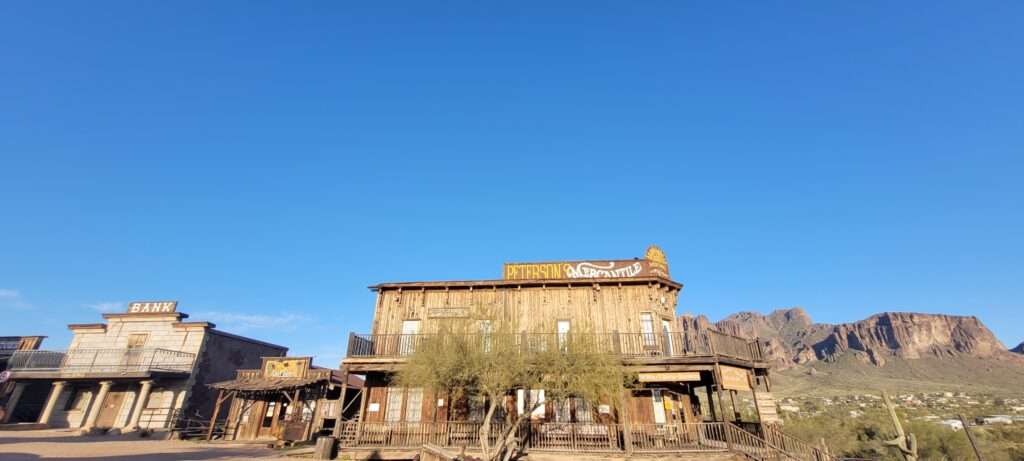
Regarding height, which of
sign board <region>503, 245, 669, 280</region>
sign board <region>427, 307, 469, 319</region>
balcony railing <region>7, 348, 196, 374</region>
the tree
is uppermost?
sign board <region>503, 245, 669, 280</region>

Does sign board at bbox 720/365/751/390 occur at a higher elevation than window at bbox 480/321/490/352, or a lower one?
lower

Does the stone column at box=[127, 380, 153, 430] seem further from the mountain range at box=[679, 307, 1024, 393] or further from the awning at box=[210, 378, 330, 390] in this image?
the mountain range at box=[679, 307, 1024, 393]

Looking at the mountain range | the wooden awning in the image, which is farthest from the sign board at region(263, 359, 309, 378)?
the mountain range

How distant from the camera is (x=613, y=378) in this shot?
51.1 feet

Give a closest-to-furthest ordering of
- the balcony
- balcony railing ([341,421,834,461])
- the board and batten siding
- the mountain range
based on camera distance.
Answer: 1. balcony railing ([341,421,834,461])
2. the board and batten siding
3. the balcony
4. the mountain range

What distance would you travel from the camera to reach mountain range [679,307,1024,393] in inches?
2822

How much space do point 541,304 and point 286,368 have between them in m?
15.6

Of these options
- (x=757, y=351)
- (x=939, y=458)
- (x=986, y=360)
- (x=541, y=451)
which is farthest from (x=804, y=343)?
(x=541, y=451)

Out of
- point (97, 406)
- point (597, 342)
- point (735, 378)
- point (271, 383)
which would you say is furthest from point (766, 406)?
point (97, 406)

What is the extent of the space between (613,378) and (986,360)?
396ft

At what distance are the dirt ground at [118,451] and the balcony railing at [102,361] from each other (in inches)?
184

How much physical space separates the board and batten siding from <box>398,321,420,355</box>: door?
26 cm

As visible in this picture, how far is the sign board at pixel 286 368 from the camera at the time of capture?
2514cm

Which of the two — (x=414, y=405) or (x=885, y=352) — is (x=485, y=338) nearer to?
(x=414, y=405)
